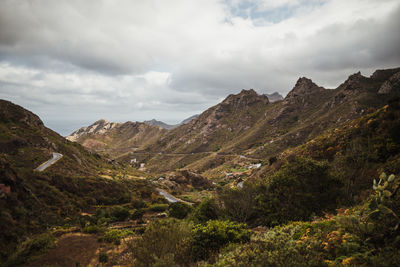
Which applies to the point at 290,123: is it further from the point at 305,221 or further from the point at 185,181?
the point at 305,221

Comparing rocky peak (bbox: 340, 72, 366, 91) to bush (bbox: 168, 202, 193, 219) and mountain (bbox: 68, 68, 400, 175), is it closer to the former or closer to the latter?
mountain (bbox: 68, 68, 400, 175)

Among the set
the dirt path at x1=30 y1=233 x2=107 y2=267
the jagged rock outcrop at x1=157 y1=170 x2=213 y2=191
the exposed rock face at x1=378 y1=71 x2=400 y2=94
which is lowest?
the jagged rock outcrop at x1=157 y1=170 x2=213 y2=191

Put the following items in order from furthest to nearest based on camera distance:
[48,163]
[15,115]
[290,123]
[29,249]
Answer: [290,123]
[15,115]
[48,163]
[29,249]

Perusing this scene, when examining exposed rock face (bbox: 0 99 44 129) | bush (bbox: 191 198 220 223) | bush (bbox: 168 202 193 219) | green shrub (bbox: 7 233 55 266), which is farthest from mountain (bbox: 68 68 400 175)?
green shrub (bbox: 7 233 55 266)

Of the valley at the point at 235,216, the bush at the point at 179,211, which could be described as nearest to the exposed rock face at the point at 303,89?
the valley at the point at 235,216

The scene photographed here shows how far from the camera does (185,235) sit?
1215cm

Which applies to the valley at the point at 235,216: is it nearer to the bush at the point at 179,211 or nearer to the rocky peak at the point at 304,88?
the bush at the point at 179,211

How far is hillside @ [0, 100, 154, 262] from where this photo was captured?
22.9 meters

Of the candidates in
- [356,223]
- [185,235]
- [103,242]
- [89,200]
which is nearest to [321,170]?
[356,223]

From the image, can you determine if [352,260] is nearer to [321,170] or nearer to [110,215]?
[321,170]

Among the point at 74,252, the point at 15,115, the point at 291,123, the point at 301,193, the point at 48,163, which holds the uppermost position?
the point at 291,123

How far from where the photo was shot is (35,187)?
3734 centimetres

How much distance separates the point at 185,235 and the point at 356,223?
901 cm

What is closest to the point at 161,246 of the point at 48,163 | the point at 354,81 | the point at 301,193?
the point at 301,193
